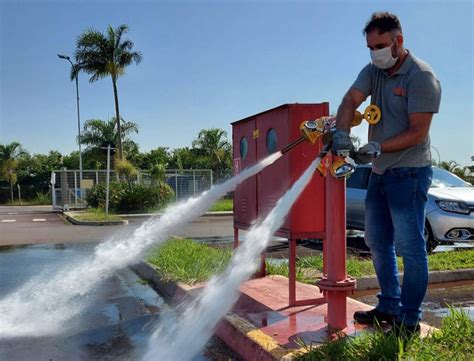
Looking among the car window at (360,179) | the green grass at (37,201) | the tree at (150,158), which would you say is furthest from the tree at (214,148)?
the car window at (360,179)

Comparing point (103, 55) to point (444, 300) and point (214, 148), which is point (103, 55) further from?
point (444, 300)

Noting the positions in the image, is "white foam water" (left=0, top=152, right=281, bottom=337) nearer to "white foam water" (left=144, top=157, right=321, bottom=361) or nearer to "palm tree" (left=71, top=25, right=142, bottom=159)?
"white foam water" (left=144, top=157, right=321, bottom=361)

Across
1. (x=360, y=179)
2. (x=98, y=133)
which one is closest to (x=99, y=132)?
(x=98, y=133)

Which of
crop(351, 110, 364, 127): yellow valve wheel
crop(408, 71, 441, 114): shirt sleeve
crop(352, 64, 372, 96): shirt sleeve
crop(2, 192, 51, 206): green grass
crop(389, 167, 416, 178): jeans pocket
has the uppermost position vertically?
crop(352, 64, 372, 96): shirt sleeve

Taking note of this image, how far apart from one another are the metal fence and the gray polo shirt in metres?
21.1

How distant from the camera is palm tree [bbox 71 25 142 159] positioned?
1097 inches

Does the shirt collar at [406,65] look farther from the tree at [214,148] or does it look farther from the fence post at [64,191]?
the tree at [214,148]

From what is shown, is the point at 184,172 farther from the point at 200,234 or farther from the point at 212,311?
the point at 212,311

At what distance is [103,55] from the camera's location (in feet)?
91.5

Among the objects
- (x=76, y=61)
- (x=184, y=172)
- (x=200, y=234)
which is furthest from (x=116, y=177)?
(x=200, y=234)

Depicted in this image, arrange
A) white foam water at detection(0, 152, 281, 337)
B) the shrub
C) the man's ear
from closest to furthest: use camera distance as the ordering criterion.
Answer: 1. the man's ear
2. white foam water at detection(0, 152, 281, 337)
3. the shrub

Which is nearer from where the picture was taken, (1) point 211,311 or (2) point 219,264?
(1) point 211,311

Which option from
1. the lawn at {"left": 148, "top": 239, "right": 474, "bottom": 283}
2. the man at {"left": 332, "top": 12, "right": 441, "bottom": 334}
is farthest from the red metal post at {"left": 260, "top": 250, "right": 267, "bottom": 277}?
the man at {"left": 332, "top": 12, "right": 441, "bottom": 334}

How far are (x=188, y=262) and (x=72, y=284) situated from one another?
1.36 metres
